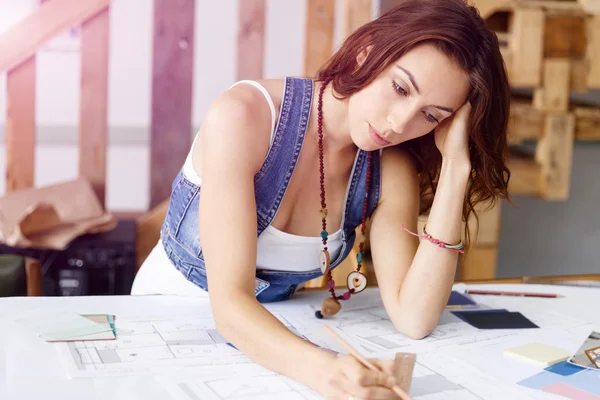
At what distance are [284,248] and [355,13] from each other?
6.36 feet

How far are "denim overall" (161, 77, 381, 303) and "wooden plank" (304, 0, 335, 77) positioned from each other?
5.58 ft

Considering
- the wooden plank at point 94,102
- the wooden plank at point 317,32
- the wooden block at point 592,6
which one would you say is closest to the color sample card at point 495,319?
the wooden block at point 592,6

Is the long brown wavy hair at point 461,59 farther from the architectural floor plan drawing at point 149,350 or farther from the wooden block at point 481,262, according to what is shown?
the wooden block at point 481,262

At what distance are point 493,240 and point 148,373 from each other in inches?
87.8

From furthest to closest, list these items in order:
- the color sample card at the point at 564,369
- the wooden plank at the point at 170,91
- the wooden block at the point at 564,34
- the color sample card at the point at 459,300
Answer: the wooden plank at the point at 170,91, the wooden block at the point at 564,34, the color sample card at the point at 459,300, the color sample card at the point at 564,369

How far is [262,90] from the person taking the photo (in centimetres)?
148

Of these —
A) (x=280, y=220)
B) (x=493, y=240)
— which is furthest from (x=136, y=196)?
(x=280, y=220)

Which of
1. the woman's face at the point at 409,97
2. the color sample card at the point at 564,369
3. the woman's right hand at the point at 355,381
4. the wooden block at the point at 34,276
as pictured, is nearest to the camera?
the woman's right hand at the point at 355,381

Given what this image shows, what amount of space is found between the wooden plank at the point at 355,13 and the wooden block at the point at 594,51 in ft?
3.08

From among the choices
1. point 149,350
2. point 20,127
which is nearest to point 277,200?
point 149,350

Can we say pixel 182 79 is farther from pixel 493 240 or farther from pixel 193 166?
pixel 193 166

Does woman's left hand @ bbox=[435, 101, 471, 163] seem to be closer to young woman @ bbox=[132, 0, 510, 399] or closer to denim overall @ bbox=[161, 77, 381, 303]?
young woman @ bbox=[132, 0, 510, 399]

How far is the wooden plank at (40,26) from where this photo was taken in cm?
308

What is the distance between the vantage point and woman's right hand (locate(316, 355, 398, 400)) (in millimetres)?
1007
